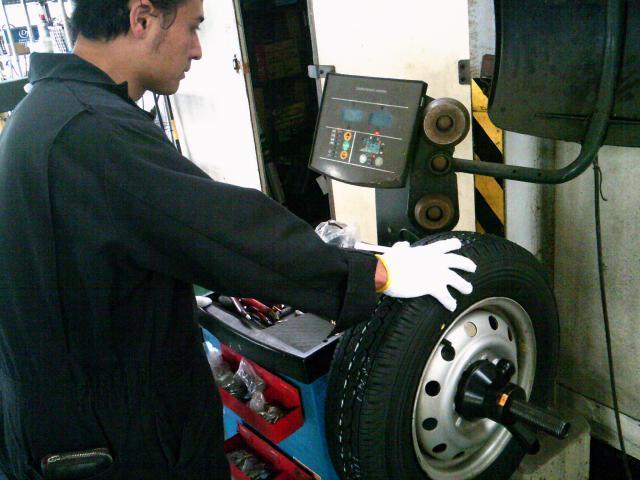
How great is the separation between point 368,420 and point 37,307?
64 centimetres

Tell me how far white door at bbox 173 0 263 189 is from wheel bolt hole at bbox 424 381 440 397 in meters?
2.24

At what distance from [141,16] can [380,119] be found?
607 millimetres

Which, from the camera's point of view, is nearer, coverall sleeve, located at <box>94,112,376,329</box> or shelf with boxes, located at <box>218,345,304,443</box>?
coverall sleeve, located at <box>94,112,376,329</box>

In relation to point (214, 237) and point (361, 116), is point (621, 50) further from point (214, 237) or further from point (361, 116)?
point (214, 237)

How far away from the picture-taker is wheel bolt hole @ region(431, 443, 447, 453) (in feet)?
4.22

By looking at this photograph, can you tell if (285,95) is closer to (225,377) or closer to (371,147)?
(371,147)

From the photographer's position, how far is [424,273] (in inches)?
42.9

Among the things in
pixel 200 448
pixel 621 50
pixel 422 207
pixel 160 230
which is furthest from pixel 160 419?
pixel 621 50

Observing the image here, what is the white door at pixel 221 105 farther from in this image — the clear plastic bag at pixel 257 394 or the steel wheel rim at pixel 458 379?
the steel wheel rim at pixel 458 379

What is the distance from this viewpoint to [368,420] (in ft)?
3.64

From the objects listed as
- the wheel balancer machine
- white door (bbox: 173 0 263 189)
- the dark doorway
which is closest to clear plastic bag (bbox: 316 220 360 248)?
the wheel balancer machine

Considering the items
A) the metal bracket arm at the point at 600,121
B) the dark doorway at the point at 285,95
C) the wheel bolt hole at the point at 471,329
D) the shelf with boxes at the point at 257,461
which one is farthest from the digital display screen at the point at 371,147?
the dark doorway at the point at 285,95

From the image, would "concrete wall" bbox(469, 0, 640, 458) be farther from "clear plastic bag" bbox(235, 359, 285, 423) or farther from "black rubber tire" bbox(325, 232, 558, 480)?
"clear plastic bag" bbox(235, 359, 285, 423)

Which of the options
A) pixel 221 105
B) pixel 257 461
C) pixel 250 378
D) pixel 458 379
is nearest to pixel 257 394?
pixel 250 378
